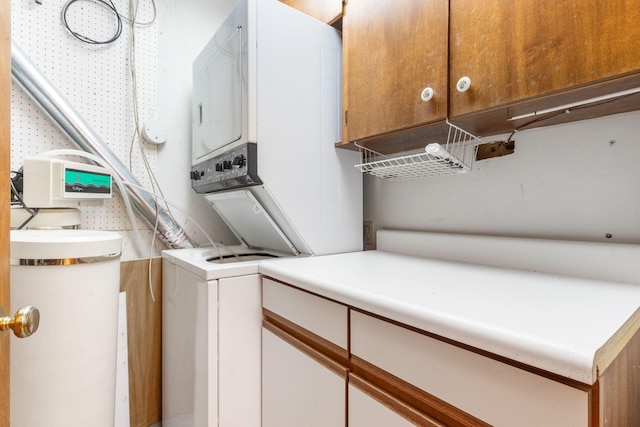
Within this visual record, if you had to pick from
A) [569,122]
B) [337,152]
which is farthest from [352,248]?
[569,122]

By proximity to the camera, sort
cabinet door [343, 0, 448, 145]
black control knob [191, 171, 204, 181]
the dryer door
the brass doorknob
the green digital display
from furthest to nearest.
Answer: black control knob [191, 171, 204, 181], the dryer door, the green digital display, cabinet door [343, 0, 448, 145], the brass doorknob

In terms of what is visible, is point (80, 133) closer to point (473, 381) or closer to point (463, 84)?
Answer: point (463, 84)

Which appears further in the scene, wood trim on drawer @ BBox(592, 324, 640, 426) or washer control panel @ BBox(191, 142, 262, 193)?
washer control panel @ BBox(191, 142, 262, 193)

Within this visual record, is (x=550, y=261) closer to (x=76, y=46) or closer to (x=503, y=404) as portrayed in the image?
(x=503, y=404)

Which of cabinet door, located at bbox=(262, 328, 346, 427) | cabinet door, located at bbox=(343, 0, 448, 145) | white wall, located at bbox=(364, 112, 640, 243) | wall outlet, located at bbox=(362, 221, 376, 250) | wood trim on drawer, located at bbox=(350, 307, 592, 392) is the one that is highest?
cabinet door, located at bbox=(343, 0, 448, 145)

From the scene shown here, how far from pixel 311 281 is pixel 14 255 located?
0.85 metres

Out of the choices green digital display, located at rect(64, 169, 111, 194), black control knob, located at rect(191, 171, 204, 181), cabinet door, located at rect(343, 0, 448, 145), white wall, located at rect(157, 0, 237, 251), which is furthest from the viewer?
white wall, located at rect(157, 0, 237, 251)

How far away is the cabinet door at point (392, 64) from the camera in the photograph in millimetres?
972

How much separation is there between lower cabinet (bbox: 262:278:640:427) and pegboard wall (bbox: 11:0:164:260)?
3.51 ft

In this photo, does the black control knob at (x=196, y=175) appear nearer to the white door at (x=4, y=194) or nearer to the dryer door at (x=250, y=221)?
the dryer door at (x=250, y=221)

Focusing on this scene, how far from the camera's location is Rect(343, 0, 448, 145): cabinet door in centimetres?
97

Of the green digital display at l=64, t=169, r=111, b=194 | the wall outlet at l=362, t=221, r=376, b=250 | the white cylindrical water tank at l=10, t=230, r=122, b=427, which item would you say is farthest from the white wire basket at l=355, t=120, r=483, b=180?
the green digital display at l=64, t=169, r=111, b=194

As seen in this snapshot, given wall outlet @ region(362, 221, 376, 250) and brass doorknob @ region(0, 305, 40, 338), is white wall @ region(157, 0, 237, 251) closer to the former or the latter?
wall outlet @ region(362, 221, 376, 250)

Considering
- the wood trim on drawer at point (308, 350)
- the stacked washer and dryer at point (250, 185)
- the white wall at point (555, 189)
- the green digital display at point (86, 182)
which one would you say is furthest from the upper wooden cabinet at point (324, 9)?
the wood trim on drawer at point (308, 350)
